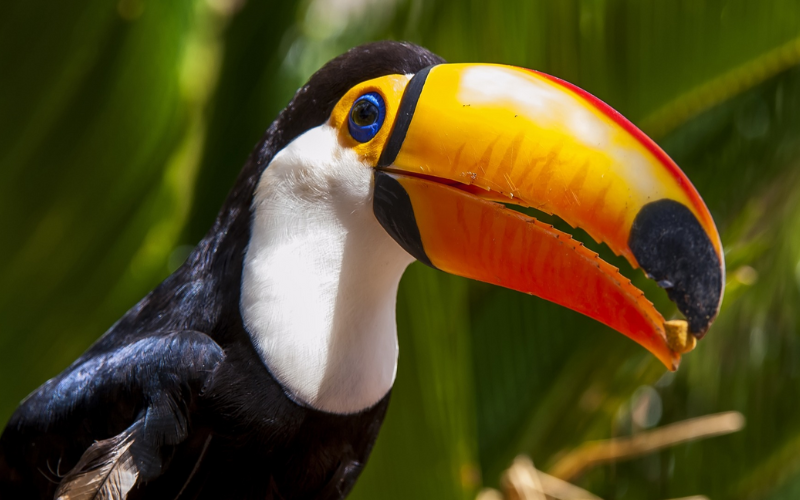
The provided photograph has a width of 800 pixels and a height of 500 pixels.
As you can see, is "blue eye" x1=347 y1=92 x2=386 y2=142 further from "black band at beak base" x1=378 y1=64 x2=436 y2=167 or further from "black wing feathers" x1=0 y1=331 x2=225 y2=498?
"black wing feathers" x1=0 y1=331 x2=225 y2=498

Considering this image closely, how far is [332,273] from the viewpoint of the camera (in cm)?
133

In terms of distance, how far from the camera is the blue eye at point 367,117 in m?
1.30

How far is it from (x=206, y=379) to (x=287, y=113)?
0.48 m

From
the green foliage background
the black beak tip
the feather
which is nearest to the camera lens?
the black beak tip

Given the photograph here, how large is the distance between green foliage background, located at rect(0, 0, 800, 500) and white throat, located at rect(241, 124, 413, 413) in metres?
0.58

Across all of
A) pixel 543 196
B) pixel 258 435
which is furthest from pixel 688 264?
pixel 258 435

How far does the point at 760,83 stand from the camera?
2.04 metres

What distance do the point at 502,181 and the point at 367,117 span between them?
10.7 inches

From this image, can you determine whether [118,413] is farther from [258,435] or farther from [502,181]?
[502,181]

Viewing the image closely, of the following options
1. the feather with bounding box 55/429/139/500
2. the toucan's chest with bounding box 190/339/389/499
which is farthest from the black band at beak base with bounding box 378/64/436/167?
the feather with bounding box 55/429/139/500

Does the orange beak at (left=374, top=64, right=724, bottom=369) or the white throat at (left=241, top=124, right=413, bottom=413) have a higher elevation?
the orange beak at (left=374, top=64, right=724, bottom=369)

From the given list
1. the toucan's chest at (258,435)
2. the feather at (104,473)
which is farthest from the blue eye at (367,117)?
the feather at (104,473)

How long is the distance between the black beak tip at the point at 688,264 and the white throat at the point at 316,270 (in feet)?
1.54

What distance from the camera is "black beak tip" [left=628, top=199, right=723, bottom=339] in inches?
41.9
